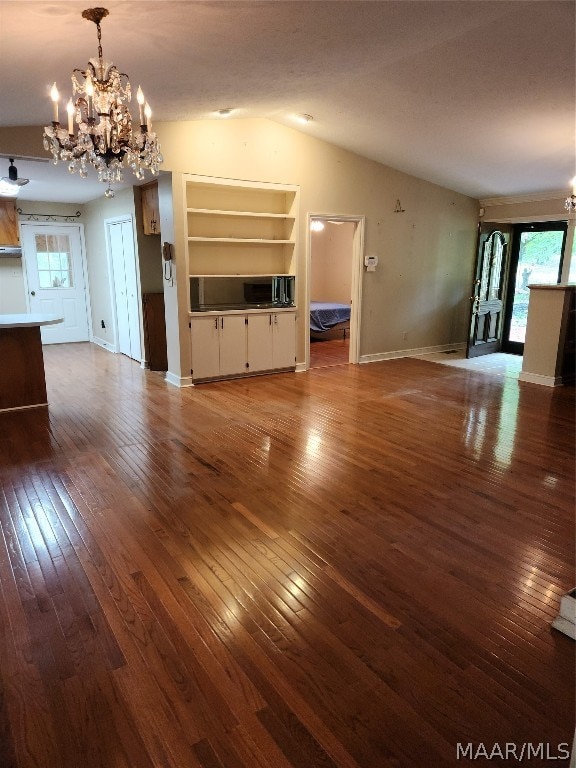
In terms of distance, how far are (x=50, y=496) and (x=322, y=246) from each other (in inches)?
355

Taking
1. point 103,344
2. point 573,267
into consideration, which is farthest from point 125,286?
point 573,267

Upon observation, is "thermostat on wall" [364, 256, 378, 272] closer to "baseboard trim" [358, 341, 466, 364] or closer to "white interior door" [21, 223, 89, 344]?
"baseboard trim" [358, 341, 466, 364]

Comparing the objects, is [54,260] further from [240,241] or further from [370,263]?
[370,263]

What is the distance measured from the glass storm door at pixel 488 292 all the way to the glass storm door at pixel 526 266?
217 mm

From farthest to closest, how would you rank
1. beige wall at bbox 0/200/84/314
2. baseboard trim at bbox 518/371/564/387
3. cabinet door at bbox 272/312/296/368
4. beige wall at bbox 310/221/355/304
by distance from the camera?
beige wall at bbox 310/221/355/304 → beige wall at bbox 0/200/84/314 → cabinet door at bbox 272/312/296/368 → baseboard trim at bbox 518/371/564/387

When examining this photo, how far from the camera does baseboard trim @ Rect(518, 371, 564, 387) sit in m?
5.93

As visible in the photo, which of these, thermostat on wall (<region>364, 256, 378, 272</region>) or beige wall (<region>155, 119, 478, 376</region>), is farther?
thermostat on wall (<region>364, 256, 378, 272</region>)

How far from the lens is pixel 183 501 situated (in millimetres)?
3041

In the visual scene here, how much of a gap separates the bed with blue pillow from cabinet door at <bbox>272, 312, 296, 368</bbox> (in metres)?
2.26

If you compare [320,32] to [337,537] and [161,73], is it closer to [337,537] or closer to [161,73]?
[161,73]

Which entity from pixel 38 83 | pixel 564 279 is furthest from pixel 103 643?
pixel 564 279

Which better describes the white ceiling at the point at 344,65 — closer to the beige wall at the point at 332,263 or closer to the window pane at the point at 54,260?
the window pane at the point at 54,260

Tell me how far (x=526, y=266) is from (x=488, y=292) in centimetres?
83

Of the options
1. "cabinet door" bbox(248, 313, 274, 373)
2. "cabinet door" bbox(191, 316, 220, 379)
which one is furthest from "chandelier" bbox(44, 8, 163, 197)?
"cabinet door" bbox(248, 313, 274, 373)
